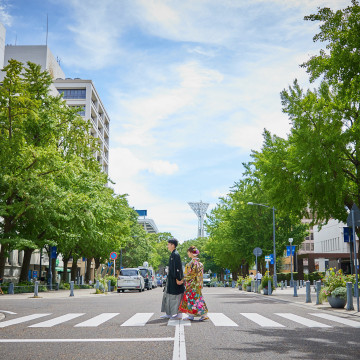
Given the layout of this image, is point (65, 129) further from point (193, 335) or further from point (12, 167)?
point (193, 335)

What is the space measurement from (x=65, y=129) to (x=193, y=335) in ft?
93.9

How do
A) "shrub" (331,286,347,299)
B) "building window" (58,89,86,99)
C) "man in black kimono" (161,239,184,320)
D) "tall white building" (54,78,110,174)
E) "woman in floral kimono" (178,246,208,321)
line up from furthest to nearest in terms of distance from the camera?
"building window" (58,89,86,99), "tall white building" (54,78,110,174), "shrub" (331,286,347,299), "woman in floral kimono" (178,246,208,321), "man in black kimono" (161,239,184,320)

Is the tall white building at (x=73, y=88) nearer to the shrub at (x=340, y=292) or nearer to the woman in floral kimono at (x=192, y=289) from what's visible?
the shrub at (x=340, y=292)

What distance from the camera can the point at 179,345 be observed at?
7.95 metres

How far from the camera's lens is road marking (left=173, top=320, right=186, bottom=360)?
273 inches

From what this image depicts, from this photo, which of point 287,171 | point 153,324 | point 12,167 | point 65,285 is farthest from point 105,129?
point 153,324

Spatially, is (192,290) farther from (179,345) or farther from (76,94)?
(76,94)

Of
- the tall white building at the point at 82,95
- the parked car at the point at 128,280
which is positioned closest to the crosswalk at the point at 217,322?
the parked car at the point at 128,280

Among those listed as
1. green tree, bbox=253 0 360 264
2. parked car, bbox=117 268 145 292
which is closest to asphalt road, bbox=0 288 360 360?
green tree, bbox=253 0 360 264

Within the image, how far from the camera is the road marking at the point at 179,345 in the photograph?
22.7 feet

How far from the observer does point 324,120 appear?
25.2 metres

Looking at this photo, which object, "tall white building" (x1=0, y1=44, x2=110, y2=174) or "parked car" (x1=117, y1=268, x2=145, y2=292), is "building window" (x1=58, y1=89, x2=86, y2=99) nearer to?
"tall white building" (x1=0, y1=44, x2=110, y2=174)

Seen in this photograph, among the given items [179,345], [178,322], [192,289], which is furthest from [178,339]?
[192,289]

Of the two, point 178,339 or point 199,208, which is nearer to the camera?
point 178,339
